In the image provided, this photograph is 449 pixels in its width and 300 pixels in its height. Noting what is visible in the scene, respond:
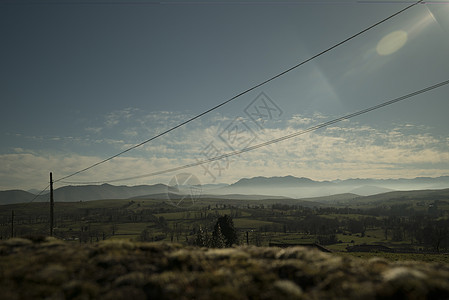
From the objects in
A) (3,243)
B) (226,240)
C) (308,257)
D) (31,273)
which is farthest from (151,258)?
(226,240)

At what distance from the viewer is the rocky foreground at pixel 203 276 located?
720cm

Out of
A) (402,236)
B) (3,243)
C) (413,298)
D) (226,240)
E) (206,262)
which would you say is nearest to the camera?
(413,298)

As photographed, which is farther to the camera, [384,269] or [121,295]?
[384,269]

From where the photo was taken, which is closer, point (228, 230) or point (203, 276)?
point (203, 276)

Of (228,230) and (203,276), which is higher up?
(203,276)

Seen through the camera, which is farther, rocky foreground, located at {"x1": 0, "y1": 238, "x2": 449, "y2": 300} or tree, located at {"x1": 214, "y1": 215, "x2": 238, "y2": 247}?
tree, located at {"x1": 214, "y1": 215, "x2": 238, "y2": 247}

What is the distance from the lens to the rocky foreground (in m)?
7.20

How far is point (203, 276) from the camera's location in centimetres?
852

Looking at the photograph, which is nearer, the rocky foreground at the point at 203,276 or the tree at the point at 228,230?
the rocky foreground at the point at 203,276

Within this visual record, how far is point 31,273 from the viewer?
8.51m

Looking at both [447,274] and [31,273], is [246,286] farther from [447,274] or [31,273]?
[31,273]

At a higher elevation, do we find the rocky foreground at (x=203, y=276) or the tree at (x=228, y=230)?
the rocky foreground at (x=203, y=276)

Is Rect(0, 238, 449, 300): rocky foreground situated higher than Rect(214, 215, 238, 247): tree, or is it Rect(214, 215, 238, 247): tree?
Rect(0, 238, 449, 300): rocky foreground

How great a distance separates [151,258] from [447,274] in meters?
10.5
